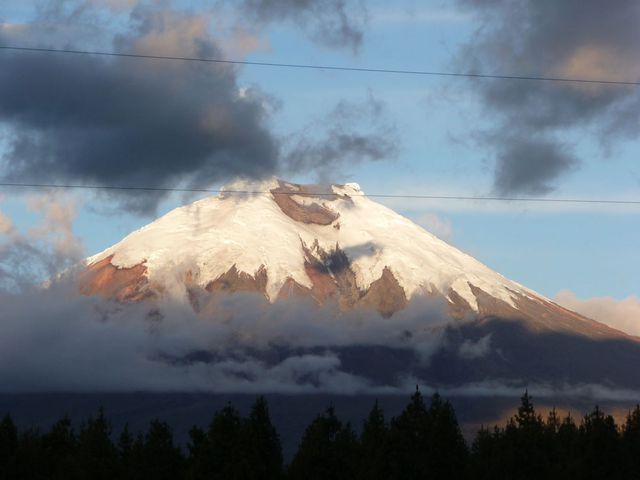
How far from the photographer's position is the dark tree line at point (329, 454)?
99.9m

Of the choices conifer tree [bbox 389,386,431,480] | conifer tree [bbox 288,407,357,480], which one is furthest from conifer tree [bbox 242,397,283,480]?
conifer tree [bbox 389,386,431,480]

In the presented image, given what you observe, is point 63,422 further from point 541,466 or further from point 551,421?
point 551,421

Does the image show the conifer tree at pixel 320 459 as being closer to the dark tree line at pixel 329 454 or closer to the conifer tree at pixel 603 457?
the dark tree line at pixel 329 454

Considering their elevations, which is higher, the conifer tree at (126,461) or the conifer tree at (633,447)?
the conifer tree at (633,447)

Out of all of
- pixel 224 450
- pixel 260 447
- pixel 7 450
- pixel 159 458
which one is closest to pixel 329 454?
pixel 260 447

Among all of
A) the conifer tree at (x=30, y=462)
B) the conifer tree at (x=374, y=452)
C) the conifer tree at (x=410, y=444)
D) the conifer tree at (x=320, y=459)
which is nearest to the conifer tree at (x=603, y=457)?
the conifer tree at (x=410, y=444)

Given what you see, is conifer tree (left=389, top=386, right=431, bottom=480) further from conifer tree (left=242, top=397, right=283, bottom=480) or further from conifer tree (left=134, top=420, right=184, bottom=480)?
conifer tree (left=134, top=420, right=184, bottom=480)

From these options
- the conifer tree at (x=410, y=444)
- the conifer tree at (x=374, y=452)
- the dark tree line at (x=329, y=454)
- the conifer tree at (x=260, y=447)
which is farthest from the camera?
the dark tree line at (x=329, y=454)

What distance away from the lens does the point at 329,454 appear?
101 m

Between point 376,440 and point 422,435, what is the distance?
14.3 feet

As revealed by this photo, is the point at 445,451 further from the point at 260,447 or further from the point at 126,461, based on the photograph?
the point at 126,461

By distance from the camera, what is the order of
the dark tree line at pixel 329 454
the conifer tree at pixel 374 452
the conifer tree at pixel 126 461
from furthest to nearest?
the conifer tree at pixel 126 461, the dark tree line at pixel 329 454, the conifer tree at pixel 374 452

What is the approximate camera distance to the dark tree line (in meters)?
99.9

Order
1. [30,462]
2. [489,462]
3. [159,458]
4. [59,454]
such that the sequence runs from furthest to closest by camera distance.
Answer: [59,454] → [489,462] → [30,462] → [159,458]
